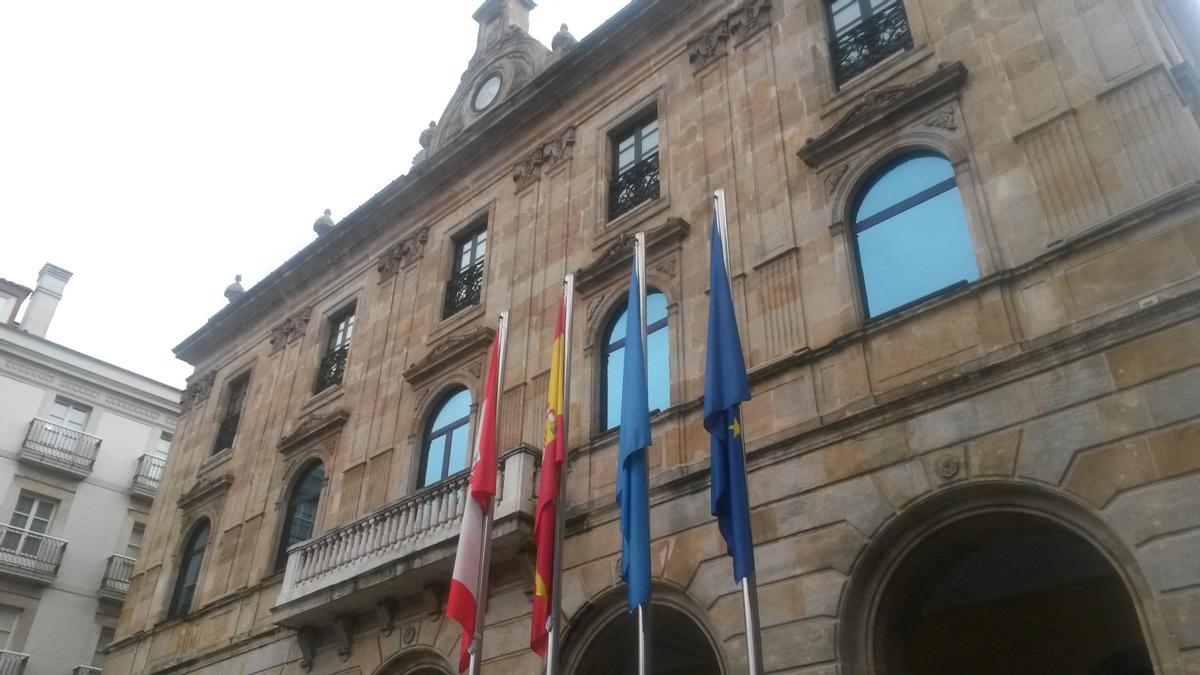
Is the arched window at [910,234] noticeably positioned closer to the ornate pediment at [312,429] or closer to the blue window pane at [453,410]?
the blue window pane at [453,410]

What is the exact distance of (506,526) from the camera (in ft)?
38.7

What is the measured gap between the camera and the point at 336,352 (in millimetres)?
19016

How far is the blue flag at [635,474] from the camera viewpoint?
29.1 ft

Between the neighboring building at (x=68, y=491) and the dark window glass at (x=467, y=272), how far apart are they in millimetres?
17200

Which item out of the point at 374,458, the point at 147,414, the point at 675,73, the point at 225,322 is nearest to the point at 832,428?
the point at 675,73

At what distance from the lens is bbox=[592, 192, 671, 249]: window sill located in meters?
13.6

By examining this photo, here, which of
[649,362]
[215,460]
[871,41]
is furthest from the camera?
[215,460]

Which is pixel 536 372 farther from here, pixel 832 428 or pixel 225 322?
pixel 225 322

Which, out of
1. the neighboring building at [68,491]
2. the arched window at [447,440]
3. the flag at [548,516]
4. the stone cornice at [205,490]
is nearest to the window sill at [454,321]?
the arched window at [447,440]

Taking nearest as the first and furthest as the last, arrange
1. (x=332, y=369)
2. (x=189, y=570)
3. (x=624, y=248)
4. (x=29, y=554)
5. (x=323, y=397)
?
(x=624, y=248) < (x=323, y=397) < (x=332, y=369) < (x=189, y=570) < (x=29, y=554)

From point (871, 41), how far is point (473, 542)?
8105 mm

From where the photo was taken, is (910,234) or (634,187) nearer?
(910,234)

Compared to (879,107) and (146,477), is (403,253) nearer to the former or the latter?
(879,107)

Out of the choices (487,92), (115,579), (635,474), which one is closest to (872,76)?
(635,474)
